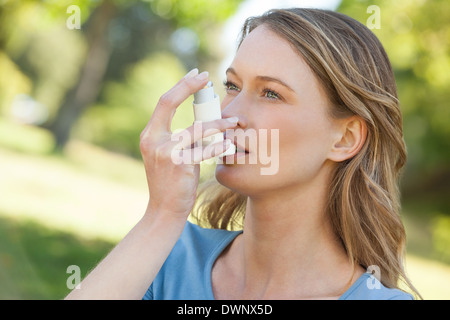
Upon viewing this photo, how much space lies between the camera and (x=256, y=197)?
2.30 metres

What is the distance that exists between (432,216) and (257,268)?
1499cm

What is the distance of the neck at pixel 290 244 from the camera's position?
232 cm

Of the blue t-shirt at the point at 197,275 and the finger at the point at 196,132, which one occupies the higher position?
the finger at the point at 196,132

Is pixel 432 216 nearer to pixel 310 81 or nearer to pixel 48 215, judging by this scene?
pixel 48 215

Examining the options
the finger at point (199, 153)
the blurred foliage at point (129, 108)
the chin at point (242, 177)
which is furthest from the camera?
the blurred foliage at point (129, 108)

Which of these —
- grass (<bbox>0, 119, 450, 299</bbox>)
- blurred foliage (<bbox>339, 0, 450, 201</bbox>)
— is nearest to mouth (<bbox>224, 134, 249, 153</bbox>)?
grass (<bbox>0, 119, 450, 299</bbox>)

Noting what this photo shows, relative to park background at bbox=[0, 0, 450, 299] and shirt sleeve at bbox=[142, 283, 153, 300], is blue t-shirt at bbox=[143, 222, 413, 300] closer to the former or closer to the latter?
shirt sleeve at bbox=[142, 283, 153, 300]

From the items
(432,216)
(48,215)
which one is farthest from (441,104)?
(48,215)

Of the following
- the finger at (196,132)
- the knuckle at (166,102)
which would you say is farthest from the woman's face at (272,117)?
the knuckle at (166,102)

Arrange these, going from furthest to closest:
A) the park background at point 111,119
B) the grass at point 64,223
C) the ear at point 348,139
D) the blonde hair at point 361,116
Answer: the park background at point 111,119 → the grass at point 64,223 → the ear at point 348,139 → the blonde hair at point 361,116

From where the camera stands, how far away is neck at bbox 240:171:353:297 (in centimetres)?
232

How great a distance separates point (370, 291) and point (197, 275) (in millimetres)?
752

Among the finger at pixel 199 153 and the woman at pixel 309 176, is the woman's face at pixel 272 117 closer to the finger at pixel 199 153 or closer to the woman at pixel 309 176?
the woman at pixel 309 176

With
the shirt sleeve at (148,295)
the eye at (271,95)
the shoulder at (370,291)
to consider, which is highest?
the eye at (271,95)
